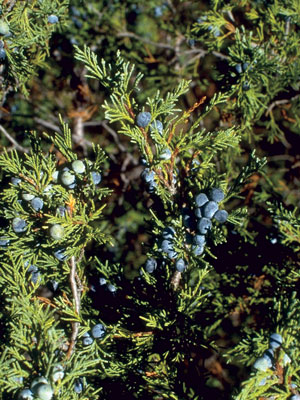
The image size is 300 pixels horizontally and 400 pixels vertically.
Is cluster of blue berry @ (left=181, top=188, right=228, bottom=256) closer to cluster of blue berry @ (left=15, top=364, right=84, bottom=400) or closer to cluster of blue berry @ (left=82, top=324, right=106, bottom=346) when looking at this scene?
cluster of blue berry @ (left=82, top=324, right=106, bottom=346)

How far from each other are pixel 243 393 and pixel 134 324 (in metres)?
0.46

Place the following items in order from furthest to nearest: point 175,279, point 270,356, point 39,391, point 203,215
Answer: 1. point 175,279
2. point 203,215
3. point 270,356
4. point 39,391

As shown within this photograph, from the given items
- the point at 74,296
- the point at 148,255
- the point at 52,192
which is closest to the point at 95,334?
the point at 74,296

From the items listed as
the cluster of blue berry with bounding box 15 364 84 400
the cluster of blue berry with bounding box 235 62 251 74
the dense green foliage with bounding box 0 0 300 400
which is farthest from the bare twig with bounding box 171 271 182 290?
the cluster of blue berry with bounding box 235 62 251 74

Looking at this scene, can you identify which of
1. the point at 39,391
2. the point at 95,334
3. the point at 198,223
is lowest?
the point at 95,334

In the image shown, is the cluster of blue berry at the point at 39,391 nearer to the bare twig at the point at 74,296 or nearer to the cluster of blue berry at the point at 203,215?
the bare twig at the point at 74,296

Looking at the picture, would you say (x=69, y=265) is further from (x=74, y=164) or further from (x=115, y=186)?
(x=115, y=186)

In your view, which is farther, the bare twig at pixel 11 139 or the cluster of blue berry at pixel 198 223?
the bare twig at pixel 11 139

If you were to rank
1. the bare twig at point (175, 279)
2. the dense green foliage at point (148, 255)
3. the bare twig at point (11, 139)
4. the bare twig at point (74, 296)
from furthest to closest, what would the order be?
the bare twig at point (11, 139) → the bare twig at point (175, 279) → the bare twig at point (74, 296) → the dense green foliage at point (148, 255)

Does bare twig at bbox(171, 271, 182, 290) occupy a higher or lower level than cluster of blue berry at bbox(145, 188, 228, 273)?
lower

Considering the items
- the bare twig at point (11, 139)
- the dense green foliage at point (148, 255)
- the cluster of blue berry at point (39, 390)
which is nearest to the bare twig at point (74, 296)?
the dense green foliage at point (148, 255)

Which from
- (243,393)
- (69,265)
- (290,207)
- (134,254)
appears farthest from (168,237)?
(134,254)

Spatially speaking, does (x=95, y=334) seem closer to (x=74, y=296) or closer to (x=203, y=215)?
(x=74, y=296)

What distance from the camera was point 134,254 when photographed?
1967mm
